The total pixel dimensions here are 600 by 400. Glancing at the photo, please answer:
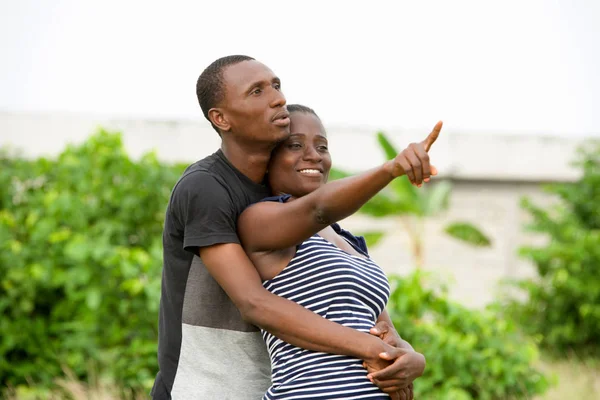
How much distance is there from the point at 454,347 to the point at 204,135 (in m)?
4.91

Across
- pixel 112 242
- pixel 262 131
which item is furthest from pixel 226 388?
pixel 112 242

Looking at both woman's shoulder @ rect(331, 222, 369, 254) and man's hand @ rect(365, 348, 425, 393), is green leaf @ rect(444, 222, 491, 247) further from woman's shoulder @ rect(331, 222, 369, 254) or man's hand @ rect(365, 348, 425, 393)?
man's hand @ rect(365, 348, 425, 393)

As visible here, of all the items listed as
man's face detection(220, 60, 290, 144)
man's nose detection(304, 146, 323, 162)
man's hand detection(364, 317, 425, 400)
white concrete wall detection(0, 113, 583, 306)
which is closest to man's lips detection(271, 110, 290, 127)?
man's face detection(220, 60, 290, 144)

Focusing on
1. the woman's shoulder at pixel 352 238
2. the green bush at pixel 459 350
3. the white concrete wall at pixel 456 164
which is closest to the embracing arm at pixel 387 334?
the woman's shoulder at pixel 352 238

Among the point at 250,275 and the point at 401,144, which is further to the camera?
the point at 401,144

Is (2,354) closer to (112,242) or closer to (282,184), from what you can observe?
(112,242)

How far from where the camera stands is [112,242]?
541 centimetres

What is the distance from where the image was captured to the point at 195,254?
249cm

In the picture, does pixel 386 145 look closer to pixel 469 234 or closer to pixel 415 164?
pixel 469 234

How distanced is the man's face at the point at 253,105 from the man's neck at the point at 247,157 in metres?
0.05

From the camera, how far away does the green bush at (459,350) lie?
4820 mm

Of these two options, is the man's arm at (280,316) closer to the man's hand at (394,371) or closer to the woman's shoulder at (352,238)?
the man's hand at (394,371)

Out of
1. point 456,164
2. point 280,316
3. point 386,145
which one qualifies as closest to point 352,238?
point 280,316

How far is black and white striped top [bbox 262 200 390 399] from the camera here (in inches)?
93.3
